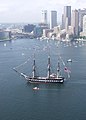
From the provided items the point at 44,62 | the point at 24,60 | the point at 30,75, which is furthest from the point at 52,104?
the point at 24,60

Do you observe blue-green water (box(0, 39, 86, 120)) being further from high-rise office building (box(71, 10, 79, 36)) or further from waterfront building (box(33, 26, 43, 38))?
waterfront building (box(33, 26, 43, 38))

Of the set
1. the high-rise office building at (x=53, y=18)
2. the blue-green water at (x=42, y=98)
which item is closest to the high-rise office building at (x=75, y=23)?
the high-rise office building at (x=53, y=18)

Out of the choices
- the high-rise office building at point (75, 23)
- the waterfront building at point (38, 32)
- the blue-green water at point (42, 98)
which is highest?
the high-rise office building at point (75, 23)

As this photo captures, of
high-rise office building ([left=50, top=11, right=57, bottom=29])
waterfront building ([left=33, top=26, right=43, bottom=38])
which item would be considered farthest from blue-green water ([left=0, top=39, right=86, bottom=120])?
high-rise office building ([left=50, top=11, right=57, bottom=29])

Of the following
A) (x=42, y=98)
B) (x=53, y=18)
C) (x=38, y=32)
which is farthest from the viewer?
(x=53, y=18)

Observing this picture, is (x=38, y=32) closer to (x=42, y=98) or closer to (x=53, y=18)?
(x=53, y=18)

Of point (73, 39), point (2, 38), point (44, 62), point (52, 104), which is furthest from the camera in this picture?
point (2, 38)

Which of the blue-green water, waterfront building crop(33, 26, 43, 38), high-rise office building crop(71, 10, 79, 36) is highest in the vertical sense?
high-rise office building crop(71, 10, 79, 36)

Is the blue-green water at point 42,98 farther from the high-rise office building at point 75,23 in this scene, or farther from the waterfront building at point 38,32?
the waterfront building at point 38,32

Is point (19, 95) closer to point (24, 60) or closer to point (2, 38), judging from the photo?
point (24, 60)

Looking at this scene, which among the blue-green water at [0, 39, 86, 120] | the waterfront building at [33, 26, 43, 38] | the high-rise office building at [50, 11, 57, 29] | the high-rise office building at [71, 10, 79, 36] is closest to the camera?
the blue-green water at [0, 39, 86, 120]

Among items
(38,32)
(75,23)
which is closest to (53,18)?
(38,32)
